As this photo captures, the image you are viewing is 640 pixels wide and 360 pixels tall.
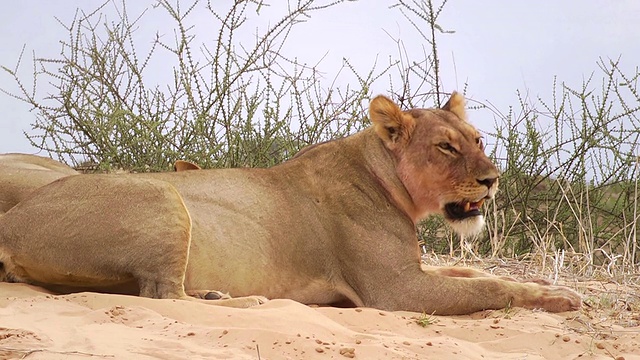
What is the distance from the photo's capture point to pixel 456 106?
584 cm

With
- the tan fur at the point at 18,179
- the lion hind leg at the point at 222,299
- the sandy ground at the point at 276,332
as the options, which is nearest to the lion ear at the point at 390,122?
the sandy ground at the point at 276,332

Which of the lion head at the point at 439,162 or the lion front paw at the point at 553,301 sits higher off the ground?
the lion head at the point at 439,162

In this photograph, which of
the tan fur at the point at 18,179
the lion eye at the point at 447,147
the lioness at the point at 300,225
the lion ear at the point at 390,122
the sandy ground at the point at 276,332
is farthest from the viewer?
the tan fur at the point at 18,179

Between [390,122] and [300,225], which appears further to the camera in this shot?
[390,122]

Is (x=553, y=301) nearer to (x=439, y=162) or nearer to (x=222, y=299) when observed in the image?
(x=439, y=162)

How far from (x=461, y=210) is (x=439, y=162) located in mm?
289

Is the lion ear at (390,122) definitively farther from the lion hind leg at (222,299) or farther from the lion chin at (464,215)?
the lion hind leg at (222,299)

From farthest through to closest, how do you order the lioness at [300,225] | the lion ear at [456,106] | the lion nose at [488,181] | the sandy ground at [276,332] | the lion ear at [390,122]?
the lion ear at [456,106] < the lion ear at [390,122] < the lion nose at [488,181] < the lioness at [300,225] < the sandy ground at [276,332]

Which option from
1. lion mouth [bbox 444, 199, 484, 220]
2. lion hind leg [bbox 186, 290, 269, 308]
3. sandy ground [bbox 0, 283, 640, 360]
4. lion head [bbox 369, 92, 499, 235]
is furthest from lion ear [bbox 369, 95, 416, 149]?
lion hind leg [bbox 186, 290, 269, 308]

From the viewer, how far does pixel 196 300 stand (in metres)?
4.68

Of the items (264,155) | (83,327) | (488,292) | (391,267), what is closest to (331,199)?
(391,267)

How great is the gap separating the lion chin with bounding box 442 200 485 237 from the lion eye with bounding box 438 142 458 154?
0.92 ft

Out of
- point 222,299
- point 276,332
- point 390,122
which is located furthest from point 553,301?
point 276,332

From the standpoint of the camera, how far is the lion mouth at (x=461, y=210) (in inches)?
211
